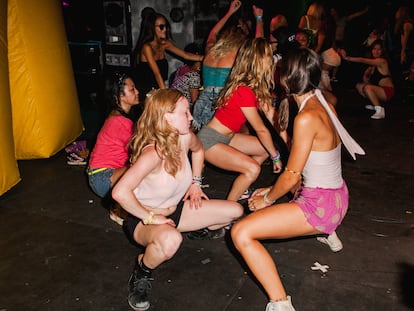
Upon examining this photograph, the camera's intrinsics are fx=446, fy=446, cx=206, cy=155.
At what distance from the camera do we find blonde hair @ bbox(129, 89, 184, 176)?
2867 millimetres

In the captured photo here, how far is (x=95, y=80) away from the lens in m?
9.88

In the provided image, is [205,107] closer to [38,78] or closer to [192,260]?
[192,260]

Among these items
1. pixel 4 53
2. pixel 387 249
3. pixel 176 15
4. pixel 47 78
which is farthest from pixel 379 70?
pixel 4 53

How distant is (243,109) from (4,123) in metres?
2.49

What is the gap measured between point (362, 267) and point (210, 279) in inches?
46.0

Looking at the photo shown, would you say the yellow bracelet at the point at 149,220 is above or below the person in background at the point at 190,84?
below

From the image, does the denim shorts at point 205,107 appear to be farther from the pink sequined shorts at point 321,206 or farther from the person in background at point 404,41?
the person in background at point 404,41

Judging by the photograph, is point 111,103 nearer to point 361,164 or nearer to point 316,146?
point 316,146

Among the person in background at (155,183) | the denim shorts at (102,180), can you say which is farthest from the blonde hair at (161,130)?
the denim shorts at (102,180)

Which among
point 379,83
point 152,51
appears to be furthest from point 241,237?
point 379,83

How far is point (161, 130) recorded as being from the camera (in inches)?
113

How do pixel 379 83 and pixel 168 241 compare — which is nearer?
pixel 168 241

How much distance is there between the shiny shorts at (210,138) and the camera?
3994 millimetres

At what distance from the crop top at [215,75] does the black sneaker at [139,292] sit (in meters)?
2.19
